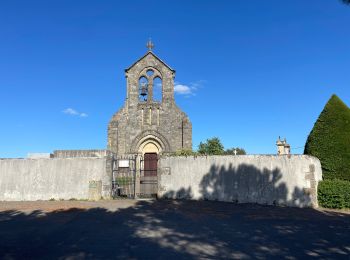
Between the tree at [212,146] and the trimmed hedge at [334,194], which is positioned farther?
the tree at [212,146]

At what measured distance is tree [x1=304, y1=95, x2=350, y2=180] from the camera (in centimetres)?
1437

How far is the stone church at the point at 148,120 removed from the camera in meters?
26.6

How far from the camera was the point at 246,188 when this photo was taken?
14852mm

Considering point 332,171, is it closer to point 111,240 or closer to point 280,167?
point 280,167

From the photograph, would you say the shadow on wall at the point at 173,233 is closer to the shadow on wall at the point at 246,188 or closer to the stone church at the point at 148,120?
the shadow on wall at the point at 246,188

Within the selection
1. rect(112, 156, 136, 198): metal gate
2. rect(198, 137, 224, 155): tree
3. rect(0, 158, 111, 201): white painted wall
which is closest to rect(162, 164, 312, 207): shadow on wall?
rect(112, 156, 136, 198): metal gate

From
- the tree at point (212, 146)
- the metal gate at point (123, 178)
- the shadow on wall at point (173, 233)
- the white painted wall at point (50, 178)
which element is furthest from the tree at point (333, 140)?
the tree at point (212, 146)

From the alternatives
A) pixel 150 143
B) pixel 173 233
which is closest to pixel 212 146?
pixel 150 143

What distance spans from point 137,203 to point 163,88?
14.7m

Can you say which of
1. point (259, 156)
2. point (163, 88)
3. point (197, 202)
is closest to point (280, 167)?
point (259, 156)

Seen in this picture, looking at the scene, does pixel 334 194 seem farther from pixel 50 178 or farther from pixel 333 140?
pixel 50 178

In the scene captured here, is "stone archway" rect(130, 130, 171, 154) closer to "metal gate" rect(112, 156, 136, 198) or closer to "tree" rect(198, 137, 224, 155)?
"metal gate" rect(112, 156, 136, 198)

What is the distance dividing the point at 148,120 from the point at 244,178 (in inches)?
529

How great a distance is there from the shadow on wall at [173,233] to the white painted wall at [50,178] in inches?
121
